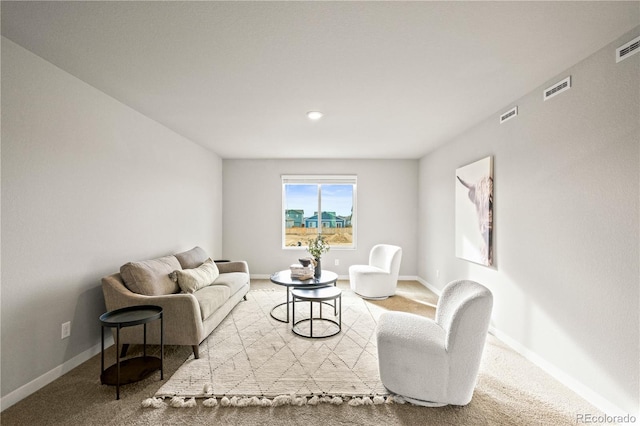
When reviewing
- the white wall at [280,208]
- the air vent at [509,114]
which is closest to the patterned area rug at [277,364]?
the white wall at [280,208]

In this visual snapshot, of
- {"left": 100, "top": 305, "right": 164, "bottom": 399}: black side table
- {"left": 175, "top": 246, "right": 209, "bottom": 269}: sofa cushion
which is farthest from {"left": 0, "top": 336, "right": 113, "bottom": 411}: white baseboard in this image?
{"left": 175, "top": 246, "right": 209, "bottom": 269}: sofa cushion

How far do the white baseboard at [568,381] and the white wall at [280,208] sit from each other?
3.47m

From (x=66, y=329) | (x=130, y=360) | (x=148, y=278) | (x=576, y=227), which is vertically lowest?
(x=130, y=360)

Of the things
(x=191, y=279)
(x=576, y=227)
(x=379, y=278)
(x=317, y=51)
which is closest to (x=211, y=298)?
(x=191, y=279)

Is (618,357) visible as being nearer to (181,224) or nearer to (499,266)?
(499,266)

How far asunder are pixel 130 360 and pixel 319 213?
4.62 meters

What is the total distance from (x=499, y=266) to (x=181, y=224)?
171 inches

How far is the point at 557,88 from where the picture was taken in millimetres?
2738

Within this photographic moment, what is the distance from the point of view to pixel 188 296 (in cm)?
288

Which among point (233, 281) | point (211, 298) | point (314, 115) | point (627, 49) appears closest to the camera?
point (627, 49)

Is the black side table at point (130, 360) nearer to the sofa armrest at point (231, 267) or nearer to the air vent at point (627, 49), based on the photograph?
the sofa armrest at point (231, 267)

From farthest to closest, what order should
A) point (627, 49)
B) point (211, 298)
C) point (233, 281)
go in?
point (233, 281)
point (211, 298)
point (627, 49)

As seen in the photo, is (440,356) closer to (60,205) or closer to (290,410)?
(290,410)
